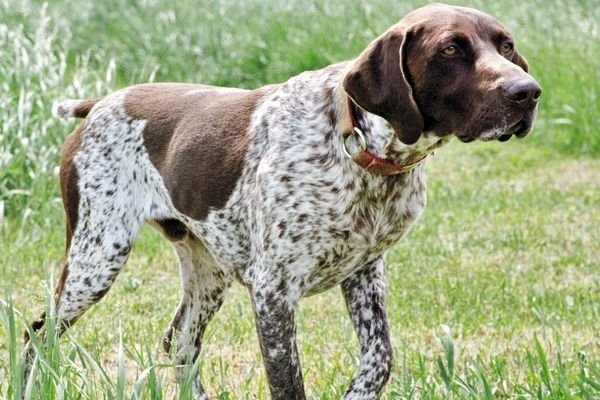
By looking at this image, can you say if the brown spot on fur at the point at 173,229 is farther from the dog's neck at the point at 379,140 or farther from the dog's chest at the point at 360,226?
the dog's neck at the point at 379,140

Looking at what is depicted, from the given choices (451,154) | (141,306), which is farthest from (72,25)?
(141,306)

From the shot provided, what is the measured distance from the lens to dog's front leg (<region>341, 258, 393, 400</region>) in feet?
14.3

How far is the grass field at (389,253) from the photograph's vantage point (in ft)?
14.9

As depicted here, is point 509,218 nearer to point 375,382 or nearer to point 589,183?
point 589,183

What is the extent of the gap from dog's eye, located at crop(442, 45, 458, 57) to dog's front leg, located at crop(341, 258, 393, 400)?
0.89m

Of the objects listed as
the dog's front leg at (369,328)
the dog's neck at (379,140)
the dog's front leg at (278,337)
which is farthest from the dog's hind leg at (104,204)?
the dog's neck at (379,140)

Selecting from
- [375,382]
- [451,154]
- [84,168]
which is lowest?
[451,154]

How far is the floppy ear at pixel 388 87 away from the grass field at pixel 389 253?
68 centimetres

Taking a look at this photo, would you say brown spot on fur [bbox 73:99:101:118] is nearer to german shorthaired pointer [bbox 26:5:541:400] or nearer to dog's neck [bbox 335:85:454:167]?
german shorthaired pointer [bbox 26:5:541:400]

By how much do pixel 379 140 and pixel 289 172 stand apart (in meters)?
0.33

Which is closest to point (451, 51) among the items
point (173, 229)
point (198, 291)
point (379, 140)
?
point (379, 140)

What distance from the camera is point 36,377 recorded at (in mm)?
3639

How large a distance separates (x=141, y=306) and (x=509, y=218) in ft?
8.66

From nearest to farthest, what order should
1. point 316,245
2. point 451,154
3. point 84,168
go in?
point 316,245 < point 84,168 < point 451,154
